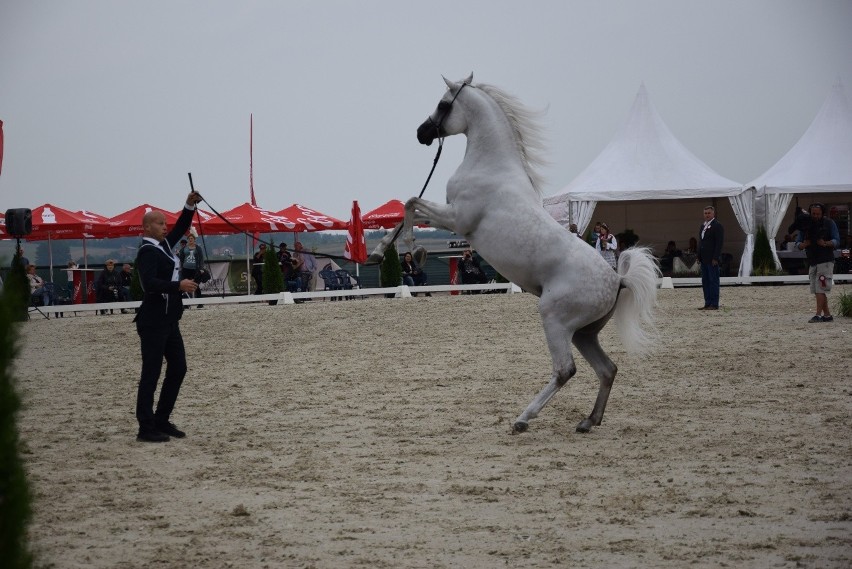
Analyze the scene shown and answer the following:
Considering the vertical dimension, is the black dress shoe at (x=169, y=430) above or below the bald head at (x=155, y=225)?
below

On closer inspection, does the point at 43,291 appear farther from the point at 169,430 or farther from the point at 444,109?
the point at 444,109

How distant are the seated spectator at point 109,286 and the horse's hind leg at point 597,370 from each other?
51.0ft

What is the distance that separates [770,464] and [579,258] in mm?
1921

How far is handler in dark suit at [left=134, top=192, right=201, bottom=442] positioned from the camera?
6680 millimetres

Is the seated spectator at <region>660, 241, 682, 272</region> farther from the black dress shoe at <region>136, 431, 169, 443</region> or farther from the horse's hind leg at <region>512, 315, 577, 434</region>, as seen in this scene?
the black dress shoe at <region>136, 431, 169, 443</region>

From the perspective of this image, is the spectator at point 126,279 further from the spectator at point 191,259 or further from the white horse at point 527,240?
the white horse at point 527,240

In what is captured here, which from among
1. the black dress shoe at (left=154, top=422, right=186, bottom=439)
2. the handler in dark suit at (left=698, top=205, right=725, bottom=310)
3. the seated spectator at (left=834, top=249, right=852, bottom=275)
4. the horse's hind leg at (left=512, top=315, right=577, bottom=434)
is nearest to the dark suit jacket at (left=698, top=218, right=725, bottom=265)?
the handler in dark suit at (left=698, top=205, right=725, bottom=310)

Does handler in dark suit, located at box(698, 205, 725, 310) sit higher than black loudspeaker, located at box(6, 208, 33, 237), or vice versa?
black loudspeaker, located at box(6, 208, 33, 237)

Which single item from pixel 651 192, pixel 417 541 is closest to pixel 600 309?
pixel 417 541

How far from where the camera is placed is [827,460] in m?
5.60

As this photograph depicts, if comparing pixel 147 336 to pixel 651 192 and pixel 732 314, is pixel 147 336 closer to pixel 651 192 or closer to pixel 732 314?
pixel 732 314

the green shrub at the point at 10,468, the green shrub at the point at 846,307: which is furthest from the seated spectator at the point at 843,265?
the green shrub at the point at 10,468

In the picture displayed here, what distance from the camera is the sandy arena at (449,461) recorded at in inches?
161

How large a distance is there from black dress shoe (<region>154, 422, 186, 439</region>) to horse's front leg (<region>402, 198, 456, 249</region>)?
2182mm
